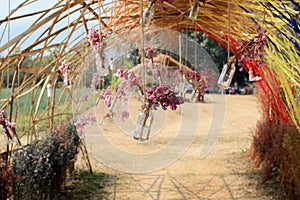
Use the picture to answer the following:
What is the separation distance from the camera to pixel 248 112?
11.3 m

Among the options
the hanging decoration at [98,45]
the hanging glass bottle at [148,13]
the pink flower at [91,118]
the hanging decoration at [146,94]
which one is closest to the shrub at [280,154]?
the hanging decoration at [146,94]

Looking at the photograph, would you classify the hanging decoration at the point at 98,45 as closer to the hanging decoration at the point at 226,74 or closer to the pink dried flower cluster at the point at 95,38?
the pink dried flower cluster at the point at 95,38

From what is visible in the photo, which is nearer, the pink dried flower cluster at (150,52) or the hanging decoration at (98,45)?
the hanging decoration at (98,45)

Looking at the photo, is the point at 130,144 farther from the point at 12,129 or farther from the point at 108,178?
the point at 12,129

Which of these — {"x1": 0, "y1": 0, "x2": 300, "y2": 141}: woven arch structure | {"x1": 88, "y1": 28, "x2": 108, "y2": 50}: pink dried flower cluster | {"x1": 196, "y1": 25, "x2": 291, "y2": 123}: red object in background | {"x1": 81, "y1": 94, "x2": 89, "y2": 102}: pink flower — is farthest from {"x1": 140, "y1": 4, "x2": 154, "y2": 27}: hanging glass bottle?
{"x1": 196, "y1": 25, "x2": 291, "y2": 123}: red object in background

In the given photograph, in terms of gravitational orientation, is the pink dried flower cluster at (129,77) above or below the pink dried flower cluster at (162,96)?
above

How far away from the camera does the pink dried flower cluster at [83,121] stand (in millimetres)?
2986

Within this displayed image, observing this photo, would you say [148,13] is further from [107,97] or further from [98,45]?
[107,97]

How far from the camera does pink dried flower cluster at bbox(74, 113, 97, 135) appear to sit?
299cm

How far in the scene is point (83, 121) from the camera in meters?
3.07

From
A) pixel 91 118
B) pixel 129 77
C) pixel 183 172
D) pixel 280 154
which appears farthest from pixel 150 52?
pixel 183 172

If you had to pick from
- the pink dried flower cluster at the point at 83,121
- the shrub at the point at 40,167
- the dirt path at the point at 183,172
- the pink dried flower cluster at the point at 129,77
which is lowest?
the dirt path at the point at 183,172

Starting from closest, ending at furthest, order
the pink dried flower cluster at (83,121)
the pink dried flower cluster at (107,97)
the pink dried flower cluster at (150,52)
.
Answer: the pink dried flower cluster at (107,97), the pink dried flower cluster at (150,52), the pink dried flower cluster at (83,121)

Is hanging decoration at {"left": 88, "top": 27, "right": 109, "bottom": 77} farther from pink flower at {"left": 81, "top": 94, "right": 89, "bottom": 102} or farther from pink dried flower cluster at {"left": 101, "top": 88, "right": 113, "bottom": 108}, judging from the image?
pink flower at {"left": 81, "top": 94, "right": 89, "bottom": 102}
